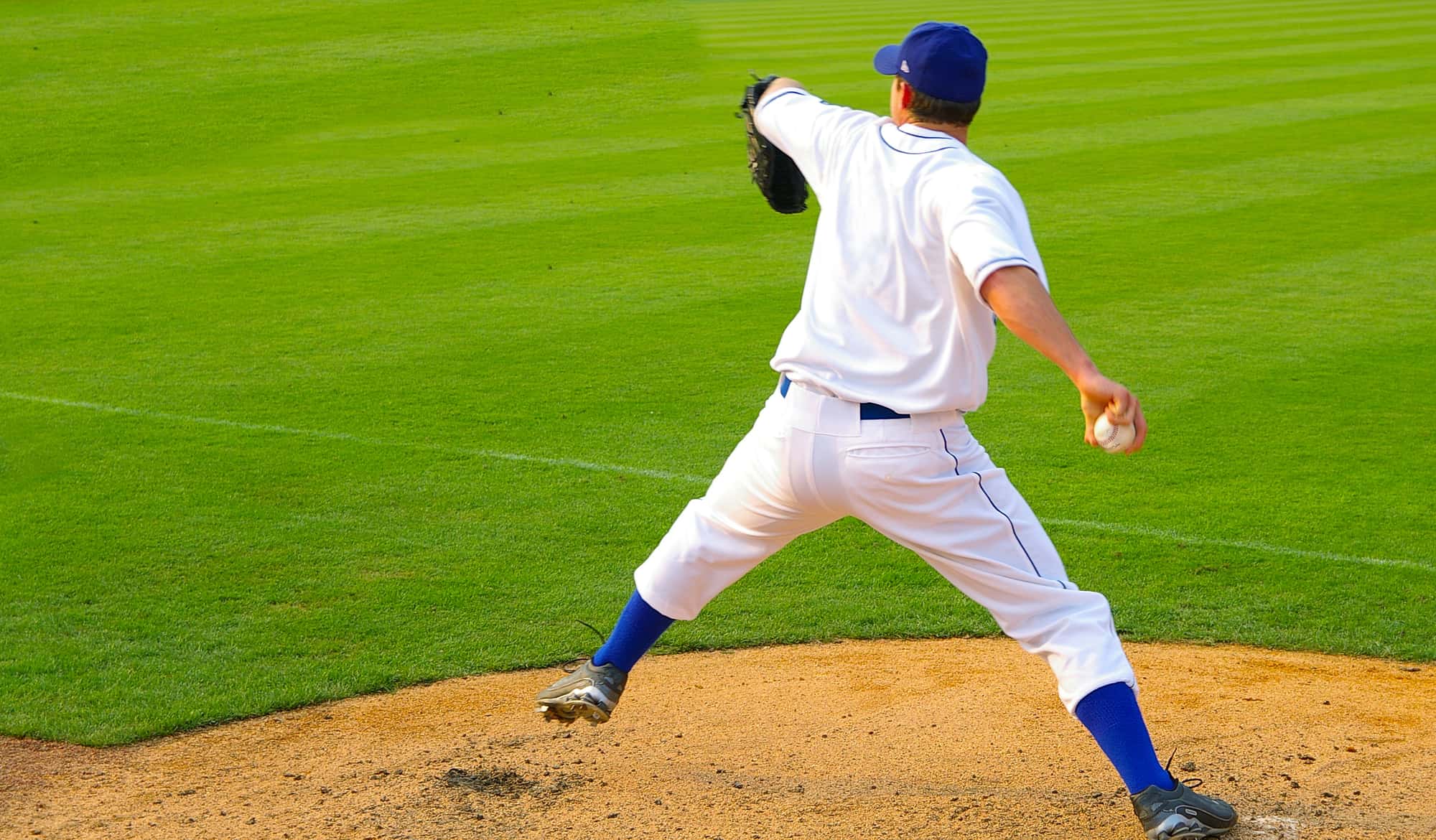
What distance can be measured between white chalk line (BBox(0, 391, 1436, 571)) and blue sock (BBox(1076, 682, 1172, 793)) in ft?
8.49

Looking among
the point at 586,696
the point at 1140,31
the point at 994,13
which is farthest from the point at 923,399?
the point at 994,13

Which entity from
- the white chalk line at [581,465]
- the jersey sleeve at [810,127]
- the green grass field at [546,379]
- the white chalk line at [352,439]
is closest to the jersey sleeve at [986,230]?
the jersey sleeve at [810,127]

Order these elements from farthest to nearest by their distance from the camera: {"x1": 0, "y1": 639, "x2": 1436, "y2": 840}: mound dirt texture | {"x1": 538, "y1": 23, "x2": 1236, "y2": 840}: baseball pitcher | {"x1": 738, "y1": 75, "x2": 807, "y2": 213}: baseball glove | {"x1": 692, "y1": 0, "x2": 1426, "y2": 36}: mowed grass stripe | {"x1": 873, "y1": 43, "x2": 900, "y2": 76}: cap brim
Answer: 1. {"x1": 692, "y1": 0, "x2": 1426, "y2": 36}: mowed grass stripe
2. {"x1": 738, "y1": 75, "x2": 807, "y2": 213}: baseball glove
3. {"x1": 0, "y1": 639, "x2": 1436, "y2": 840}: mound dirt texture
4. {"x1": 873, "y1": 43, "x2": 900, "y2": 76}: cap brim
5. {"x1": 538, "y1": 23, "x2": 1236, "y2": 840}: baseball pitcher

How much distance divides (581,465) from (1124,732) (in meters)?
3.80

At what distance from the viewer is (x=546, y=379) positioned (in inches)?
318

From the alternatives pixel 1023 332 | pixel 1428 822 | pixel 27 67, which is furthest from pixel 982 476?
pixel 27 67

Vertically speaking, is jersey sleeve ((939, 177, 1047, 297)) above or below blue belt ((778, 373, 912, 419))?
above

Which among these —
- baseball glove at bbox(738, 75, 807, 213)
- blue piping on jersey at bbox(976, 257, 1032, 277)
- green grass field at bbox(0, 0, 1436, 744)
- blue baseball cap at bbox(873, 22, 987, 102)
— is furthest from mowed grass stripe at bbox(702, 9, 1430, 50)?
blue piping on jersey at bbox(976, 257, 1032, 277)

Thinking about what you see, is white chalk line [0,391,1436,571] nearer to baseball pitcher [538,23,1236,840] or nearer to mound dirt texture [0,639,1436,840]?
mound dirt texture [0,639,1436,840]

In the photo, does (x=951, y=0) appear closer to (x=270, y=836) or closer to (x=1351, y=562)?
(x=1351, y=562)

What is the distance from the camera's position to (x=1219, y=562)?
18.5ft

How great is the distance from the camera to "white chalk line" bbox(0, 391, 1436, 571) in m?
5.66

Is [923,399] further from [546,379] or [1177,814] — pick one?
[546,379]

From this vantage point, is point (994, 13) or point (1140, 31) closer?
point (1140, 31)
